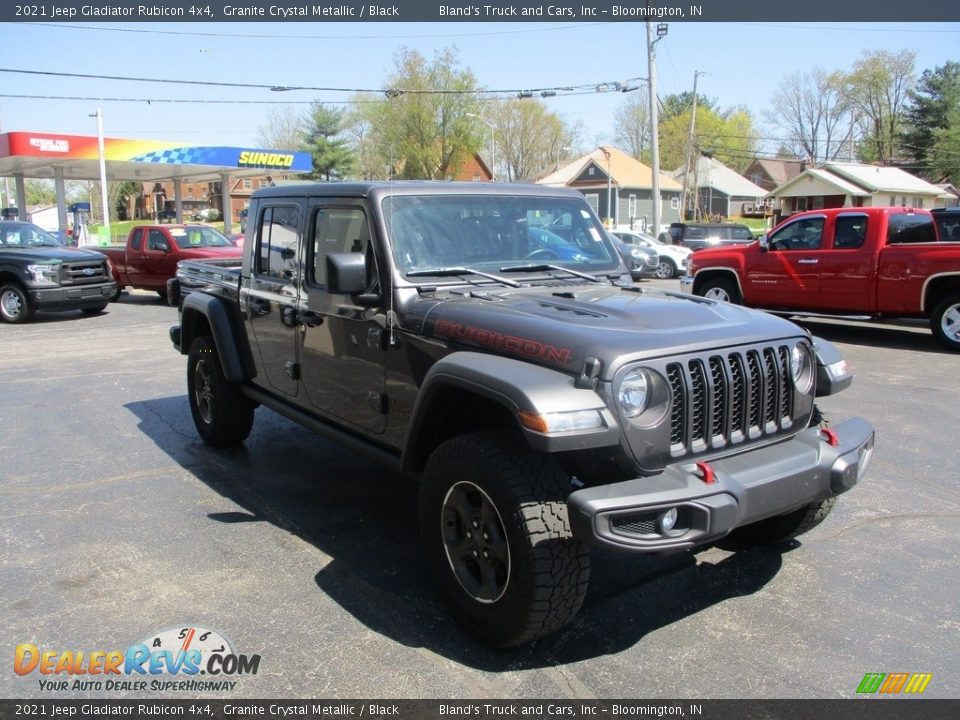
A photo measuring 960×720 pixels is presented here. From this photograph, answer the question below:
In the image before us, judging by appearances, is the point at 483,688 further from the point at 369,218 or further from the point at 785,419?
the point at 369,218

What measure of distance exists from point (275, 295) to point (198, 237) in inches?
497

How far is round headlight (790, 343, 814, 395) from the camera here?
11.6 feet

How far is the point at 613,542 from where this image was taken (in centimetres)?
272

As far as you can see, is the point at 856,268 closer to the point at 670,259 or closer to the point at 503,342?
the point at 503,342

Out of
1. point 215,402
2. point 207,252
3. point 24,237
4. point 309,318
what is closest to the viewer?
point 309,318

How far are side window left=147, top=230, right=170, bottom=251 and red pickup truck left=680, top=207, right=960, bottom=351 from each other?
1103 centimetres

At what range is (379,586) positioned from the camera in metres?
3.79

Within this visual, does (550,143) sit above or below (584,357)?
above

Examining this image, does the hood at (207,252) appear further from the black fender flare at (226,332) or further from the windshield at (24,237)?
the black fender flare at (226,332)

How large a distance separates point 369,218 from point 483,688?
2.38 metres

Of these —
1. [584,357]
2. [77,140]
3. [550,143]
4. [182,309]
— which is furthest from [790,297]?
[550,143]

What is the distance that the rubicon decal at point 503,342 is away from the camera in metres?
3.11

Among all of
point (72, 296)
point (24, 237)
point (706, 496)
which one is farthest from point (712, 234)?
point (706, 496)

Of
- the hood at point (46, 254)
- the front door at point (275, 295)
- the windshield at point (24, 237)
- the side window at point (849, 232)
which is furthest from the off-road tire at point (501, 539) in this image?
the windshield at point (24, 237)
